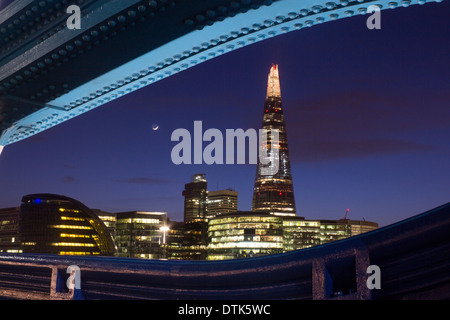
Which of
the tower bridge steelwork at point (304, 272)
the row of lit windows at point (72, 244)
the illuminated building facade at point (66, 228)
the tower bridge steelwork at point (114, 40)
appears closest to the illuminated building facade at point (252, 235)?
the illuminated building facade at point (66, 228)

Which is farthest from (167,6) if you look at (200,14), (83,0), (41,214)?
(41,214)

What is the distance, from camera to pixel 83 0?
638 centimetres

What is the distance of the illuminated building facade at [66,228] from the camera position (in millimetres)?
148750

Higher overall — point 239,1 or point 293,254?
point 239,1

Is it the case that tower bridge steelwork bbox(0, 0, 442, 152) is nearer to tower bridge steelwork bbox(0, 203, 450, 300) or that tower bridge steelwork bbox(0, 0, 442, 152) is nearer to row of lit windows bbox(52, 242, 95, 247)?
tower bridge steelwork bbox(0, 203, 450, 300)

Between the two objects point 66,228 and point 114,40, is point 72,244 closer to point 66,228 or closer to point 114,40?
point 66,228

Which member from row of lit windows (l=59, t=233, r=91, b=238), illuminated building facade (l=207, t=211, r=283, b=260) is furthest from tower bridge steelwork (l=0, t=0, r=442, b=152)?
illuminated building facade (l=207, t=211, r=283, b=260)

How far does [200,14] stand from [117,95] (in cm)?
276

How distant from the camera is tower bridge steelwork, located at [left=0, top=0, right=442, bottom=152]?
526cm

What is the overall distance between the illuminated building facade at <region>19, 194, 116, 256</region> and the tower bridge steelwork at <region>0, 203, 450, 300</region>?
148 metres

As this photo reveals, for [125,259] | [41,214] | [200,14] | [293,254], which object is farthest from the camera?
[41,214]

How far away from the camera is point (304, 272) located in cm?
291

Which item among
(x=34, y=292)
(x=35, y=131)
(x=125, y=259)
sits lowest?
(x=34, y=292)
